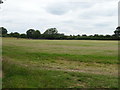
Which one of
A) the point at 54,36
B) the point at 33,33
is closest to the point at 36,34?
the point at 33,33

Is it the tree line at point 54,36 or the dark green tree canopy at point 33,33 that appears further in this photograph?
the dark green tree canopy at point 33,33

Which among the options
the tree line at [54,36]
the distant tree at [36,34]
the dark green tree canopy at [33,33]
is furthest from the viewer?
the dark green tree canopy at [33,33]

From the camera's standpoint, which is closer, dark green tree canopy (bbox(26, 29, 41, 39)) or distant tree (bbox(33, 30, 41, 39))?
distant tree (bbox(33, 30, 41, 39))

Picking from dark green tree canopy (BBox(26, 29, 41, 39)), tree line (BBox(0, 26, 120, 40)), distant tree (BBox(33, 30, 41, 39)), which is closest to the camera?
tree line (BBox(0, 26, 120, 40))

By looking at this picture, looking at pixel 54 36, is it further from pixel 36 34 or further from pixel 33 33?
Answer: pixel 33 33

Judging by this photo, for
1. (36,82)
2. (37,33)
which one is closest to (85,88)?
(36,82)

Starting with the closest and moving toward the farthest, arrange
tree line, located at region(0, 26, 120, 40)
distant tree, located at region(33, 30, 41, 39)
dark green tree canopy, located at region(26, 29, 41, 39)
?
tree line, located at region(0, 26, 120, 40) < distant tree, located at region(33, 30, 41, 39) < dark green tree canopy, located at region(26, 29, 41, 39)

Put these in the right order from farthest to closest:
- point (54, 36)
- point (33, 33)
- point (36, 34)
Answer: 1. point (33, 33)
2. point (36, 34)
3. point (54, 36)

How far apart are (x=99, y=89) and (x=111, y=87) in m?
0.65

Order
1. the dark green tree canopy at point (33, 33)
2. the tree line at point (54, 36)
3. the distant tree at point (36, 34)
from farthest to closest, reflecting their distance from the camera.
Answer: the dark green tree canopy at point (33, 33)
the distant tree at point (36, 34)
the tree line at point (54, 36)

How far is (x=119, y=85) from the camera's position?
8938mm

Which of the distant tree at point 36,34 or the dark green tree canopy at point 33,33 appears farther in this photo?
the dark green tree canopy at point 33,33

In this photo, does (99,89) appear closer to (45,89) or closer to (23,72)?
(45,89)

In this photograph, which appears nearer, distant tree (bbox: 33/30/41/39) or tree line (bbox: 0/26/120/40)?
tree line (bbox: 0/26/120/40)
